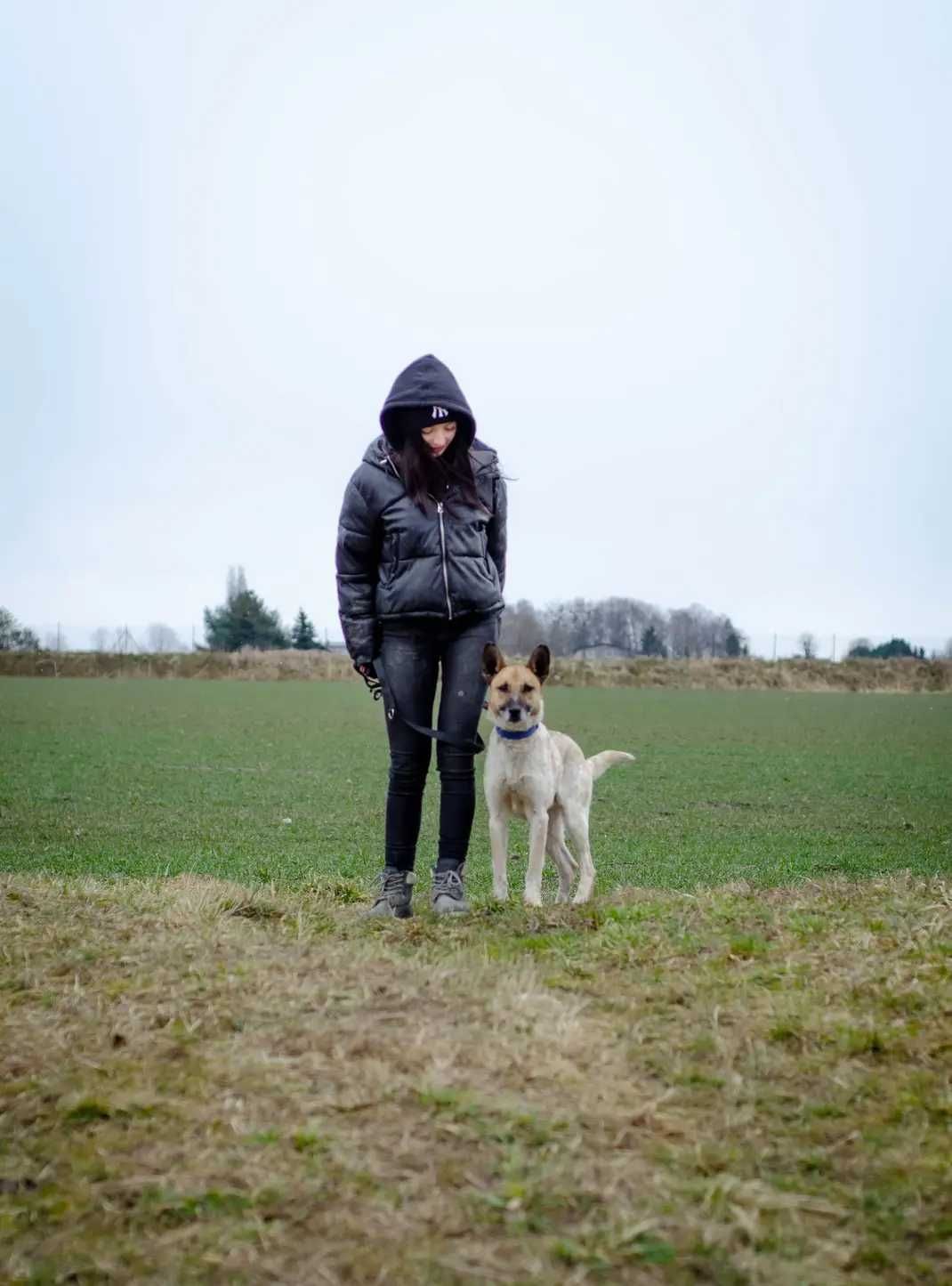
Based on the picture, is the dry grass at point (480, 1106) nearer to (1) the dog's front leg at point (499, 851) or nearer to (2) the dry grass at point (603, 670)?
(1) the dog's front leg at point (499, 851)

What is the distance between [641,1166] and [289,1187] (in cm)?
94

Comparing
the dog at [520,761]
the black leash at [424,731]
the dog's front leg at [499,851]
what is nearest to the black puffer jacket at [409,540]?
the black leash at [424,731]

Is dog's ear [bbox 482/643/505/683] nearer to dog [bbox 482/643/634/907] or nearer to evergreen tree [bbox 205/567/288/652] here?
dog [bbox 482/643/634/907]

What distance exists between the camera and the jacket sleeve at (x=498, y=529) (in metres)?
6.29

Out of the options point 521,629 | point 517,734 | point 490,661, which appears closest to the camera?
point 490,661

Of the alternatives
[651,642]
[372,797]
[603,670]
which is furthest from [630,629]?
[372,797]

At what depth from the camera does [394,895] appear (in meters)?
6.14

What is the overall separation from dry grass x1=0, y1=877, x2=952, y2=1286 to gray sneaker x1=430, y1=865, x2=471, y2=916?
0.82m

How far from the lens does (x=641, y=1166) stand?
3113 mm

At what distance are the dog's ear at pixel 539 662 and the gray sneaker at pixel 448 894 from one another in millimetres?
1274

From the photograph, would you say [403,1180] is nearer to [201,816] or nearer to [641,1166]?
[641,1166]

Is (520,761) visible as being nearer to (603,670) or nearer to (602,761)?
(602,761)

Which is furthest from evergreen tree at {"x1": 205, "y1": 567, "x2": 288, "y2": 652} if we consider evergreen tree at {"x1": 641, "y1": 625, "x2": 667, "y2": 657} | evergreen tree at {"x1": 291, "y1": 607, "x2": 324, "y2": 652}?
evergreen tree at {"x1": 641, "y1": 625, "x2": 667, "y2": 657}

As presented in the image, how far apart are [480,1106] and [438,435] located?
3.57 metres
